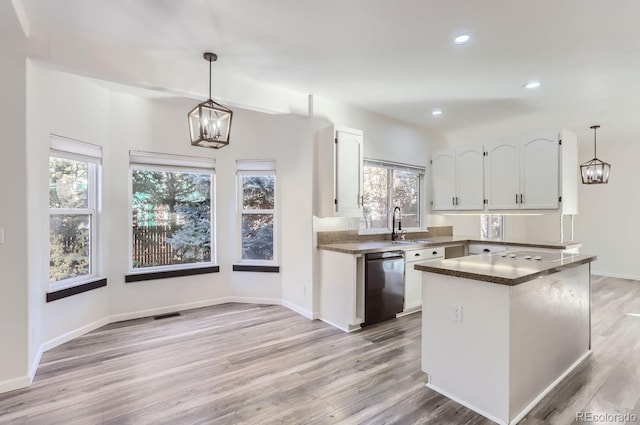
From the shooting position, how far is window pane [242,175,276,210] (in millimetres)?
4598

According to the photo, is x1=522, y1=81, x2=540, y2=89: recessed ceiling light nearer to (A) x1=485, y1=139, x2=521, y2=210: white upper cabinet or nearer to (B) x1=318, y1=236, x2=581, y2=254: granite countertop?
(A) x1=485, y1=139, x2=521, y2=210: white upper cabinet

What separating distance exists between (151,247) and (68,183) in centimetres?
116

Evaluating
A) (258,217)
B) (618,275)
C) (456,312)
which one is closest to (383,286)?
(456,312)

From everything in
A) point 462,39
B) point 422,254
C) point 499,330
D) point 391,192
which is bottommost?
point 499,330

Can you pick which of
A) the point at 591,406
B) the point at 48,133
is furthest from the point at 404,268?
the point at 48,133

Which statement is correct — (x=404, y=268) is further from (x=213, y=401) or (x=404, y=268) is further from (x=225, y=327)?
(x=213, y=401)

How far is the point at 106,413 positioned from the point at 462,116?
5059mm

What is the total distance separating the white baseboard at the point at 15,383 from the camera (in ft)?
7.67

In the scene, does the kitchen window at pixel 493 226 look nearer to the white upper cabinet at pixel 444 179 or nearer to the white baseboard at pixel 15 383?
the white upper cabinet at pixel 444 179

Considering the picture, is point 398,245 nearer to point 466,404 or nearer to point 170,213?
point 466,404

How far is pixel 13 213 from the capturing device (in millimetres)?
2377

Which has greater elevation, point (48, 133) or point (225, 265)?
point (48, 133)

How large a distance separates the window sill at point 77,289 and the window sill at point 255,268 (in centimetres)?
155

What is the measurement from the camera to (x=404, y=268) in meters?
3.94
